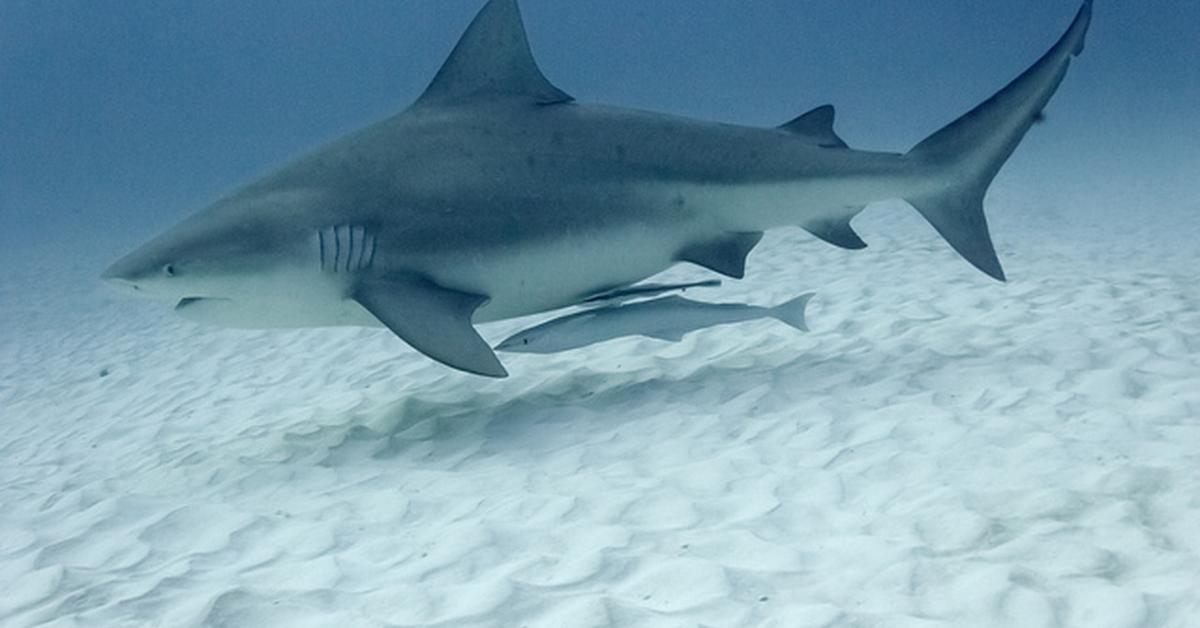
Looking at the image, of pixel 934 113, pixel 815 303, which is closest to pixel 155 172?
pixel 934 113

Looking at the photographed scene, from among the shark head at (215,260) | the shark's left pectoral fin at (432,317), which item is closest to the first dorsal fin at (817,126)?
the shark's left pectoral fin at (432,317)

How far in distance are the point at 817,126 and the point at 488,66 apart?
174 cm

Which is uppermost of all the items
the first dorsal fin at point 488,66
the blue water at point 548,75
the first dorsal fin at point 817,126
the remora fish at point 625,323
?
the blue water at point 548,75

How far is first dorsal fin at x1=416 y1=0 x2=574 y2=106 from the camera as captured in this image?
478 cm

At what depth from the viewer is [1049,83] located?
14.9 feet

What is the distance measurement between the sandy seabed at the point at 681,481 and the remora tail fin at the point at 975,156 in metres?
0.66

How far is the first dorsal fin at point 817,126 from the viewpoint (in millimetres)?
4977

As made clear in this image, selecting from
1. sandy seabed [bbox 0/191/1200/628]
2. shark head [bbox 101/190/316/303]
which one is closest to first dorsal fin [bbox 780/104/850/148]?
sandy seabed [bbox 0/191/1200/628]

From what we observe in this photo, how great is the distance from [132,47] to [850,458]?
13608 centimetres

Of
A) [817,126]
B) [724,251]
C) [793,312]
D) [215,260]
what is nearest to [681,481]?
[724,251]

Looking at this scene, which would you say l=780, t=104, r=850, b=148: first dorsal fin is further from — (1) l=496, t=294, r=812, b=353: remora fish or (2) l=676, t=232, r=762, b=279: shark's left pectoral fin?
(1) l=496, t=294, r=812, b=353: remora fish

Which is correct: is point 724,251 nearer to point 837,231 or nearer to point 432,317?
point 837,231

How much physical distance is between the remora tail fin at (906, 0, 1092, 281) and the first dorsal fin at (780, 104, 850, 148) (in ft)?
1.49

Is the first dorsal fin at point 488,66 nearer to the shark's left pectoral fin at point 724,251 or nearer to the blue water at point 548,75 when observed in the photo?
the shark's left pectoral fin at point 724,251
